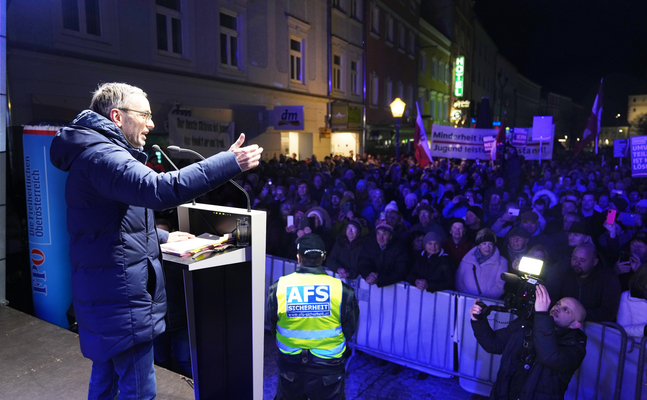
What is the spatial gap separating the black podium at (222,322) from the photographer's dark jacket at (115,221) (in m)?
0.57

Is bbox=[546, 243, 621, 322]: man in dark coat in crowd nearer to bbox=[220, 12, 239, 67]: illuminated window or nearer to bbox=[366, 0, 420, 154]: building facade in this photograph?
bbox=[220, 12, 239, 67]: illuminated window

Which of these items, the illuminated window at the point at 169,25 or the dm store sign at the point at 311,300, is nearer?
the dm store sign at the point at 311,300

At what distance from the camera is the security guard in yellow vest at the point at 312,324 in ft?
9.73

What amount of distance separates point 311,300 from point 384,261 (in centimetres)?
225

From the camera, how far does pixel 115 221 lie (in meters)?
1.85

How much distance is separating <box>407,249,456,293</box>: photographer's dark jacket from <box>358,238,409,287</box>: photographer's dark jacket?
137 mm

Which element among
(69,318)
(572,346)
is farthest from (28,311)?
Result: (572,346)

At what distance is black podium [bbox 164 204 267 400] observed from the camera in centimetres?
251

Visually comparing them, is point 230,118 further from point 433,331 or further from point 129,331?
point 129,331

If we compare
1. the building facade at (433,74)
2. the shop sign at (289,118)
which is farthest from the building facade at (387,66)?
the shop sign at (289,118)

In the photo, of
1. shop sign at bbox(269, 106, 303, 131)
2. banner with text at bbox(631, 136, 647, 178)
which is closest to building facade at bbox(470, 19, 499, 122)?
A: shop sign at bbox(269, 106, 303, 131)

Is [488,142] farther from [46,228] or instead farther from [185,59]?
[46,228]

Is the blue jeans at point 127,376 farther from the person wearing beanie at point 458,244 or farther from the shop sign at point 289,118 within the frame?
the shop sign at point 289,118

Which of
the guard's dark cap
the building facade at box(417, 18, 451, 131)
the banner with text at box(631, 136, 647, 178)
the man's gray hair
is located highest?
the building facade at box(417, 18, 451, 131)
